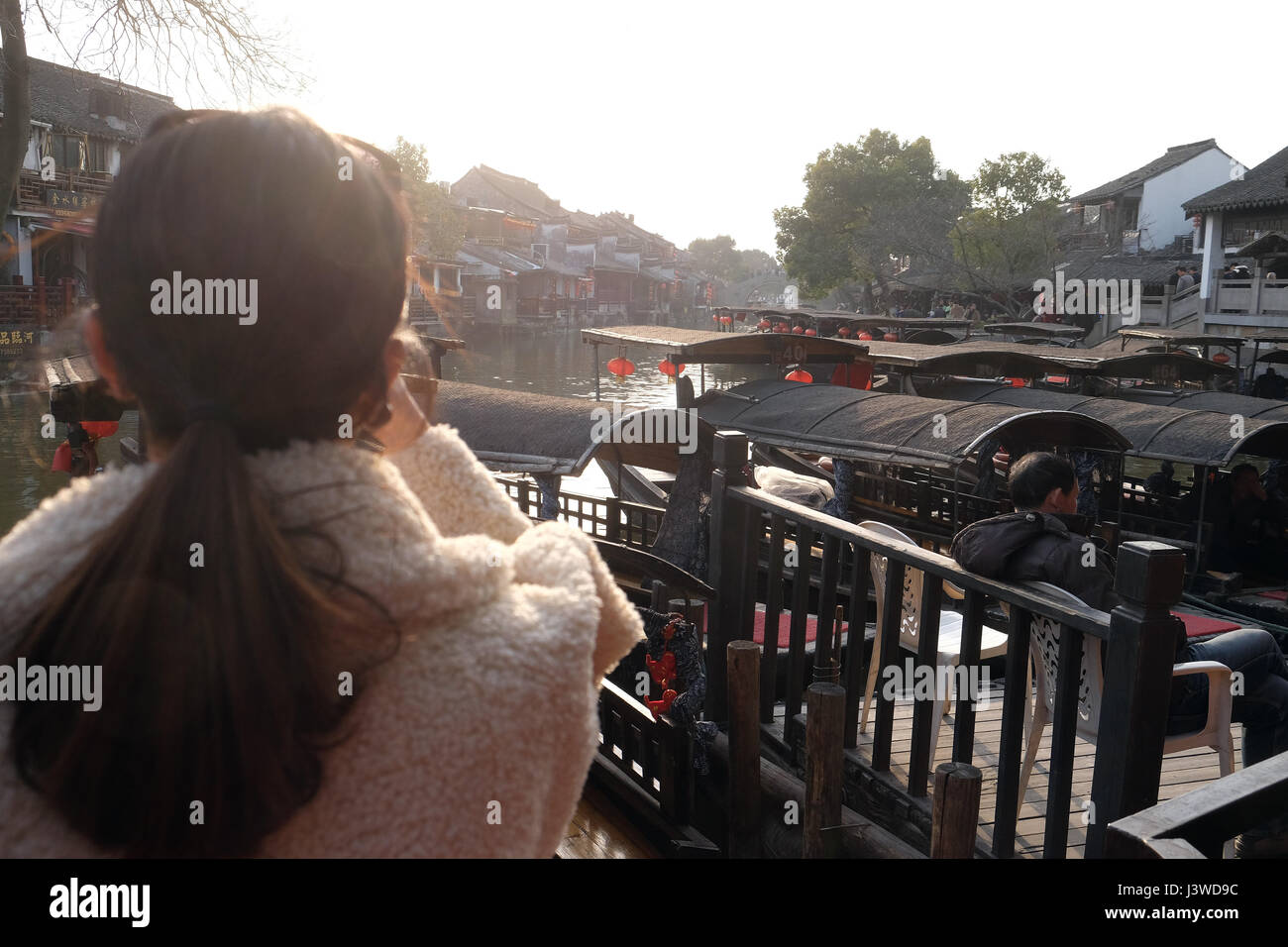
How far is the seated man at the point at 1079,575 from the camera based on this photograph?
3229mm

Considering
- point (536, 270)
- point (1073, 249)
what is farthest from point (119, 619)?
point (536, 270)

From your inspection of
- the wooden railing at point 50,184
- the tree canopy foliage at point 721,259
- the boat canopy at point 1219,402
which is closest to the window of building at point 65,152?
the wooden railing at point 50,184

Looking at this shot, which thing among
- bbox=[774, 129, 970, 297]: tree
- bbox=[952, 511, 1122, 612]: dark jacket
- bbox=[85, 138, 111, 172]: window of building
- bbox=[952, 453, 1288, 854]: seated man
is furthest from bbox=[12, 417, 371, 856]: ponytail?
bbox=[774, 129, 970, 297]: tree

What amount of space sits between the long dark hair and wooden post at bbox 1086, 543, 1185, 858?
1.88 meters

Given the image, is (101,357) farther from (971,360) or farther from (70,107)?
(70,107)

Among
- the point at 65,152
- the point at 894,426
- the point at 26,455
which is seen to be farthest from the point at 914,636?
the point at 65,152

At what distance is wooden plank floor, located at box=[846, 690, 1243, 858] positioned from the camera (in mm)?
3657

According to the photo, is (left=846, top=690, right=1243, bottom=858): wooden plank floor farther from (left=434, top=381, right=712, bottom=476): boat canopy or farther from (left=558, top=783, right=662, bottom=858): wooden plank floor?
(left=434, top=381, right=712, bottom=476): boat canopy

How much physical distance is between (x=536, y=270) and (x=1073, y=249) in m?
25.2

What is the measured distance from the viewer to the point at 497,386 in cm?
3225

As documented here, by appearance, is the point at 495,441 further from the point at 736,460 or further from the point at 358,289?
the point at 358,289

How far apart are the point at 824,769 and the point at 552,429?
17.1 ft

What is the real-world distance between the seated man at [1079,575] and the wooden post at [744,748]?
90 cm

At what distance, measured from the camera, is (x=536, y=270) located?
52688 millimetres
